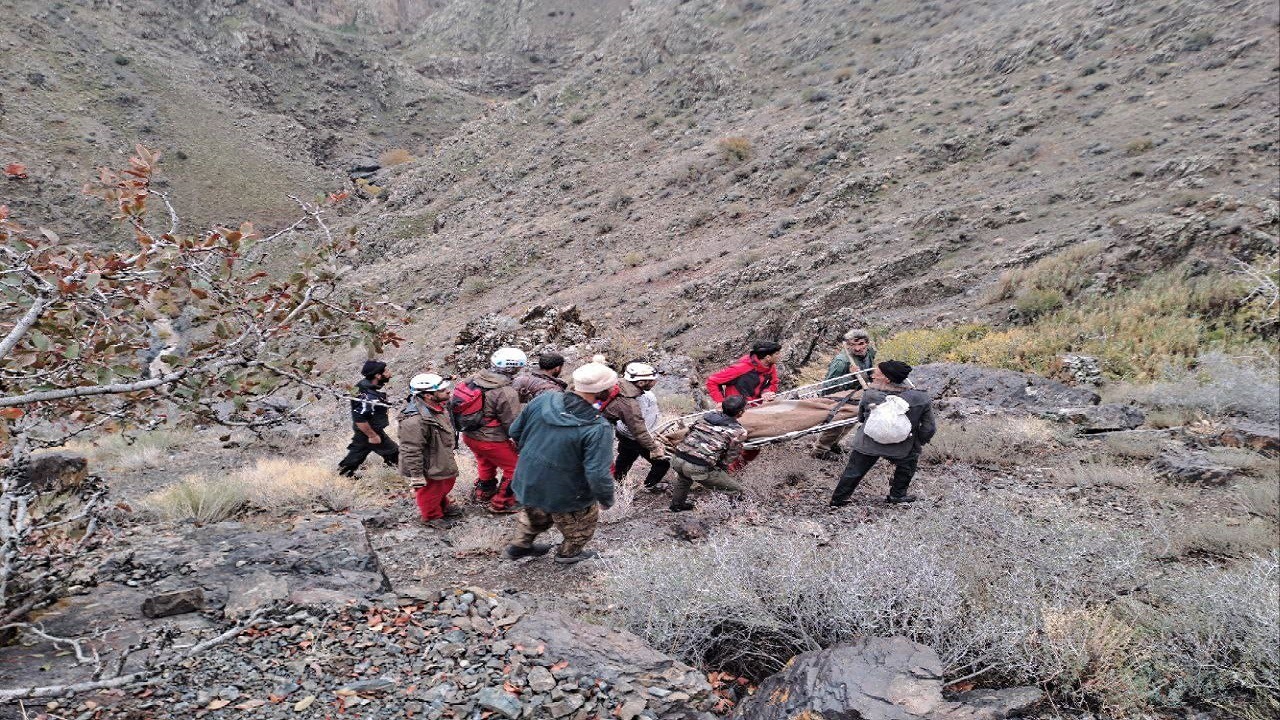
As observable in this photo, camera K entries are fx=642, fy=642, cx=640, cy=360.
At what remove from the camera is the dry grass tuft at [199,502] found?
5527 millimetres

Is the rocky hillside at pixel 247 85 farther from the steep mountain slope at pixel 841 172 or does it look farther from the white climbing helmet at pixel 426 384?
the white climbing helmet at pixel 426 384

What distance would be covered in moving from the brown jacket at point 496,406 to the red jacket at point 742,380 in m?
2.08

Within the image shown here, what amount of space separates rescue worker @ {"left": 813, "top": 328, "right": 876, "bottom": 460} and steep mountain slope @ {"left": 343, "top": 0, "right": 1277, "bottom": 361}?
517 centimetres

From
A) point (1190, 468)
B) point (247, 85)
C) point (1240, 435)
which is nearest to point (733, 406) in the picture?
point (1190, 468)

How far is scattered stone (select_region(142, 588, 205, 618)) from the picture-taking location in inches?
134

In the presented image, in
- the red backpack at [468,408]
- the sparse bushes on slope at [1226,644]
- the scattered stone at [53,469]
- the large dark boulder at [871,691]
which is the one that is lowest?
the sparse bushes on slope at [1226,644]

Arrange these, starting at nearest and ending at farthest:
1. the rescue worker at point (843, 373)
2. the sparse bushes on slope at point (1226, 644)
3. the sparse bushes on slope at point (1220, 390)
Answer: the sparse bushes on slope at point (1226, 644), the rescue worker at point (843, 373), the sparse bushes on slope at point (1220, 390)

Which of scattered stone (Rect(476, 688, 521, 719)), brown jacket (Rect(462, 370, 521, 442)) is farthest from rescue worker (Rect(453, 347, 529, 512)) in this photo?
scattered stone (Rect(476, 688, 521, 719))

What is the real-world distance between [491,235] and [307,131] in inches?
975

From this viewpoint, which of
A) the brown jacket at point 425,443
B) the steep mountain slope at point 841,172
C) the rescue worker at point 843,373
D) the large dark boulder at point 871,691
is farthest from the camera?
the steep mountain slope at point 841,172

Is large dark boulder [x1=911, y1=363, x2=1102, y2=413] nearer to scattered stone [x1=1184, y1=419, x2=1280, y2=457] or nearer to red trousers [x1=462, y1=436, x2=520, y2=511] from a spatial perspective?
scattered stone [x1=1184, y1=419, x2=1280, y2=457]

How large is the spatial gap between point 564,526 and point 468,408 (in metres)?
1.82

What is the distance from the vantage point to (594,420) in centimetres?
437

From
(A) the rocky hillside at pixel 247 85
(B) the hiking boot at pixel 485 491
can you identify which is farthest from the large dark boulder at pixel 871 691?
(A) the rocky hillside at pixel 247 85
